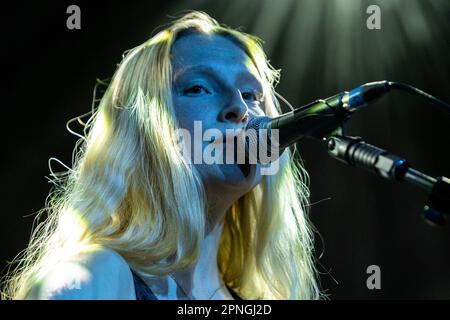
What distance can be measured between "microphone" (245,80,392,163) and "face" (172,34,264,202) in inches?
12.4

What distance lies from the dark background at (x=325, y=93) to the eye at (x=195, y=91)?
608 millimetres

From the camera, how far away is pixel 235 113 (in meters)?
1.62

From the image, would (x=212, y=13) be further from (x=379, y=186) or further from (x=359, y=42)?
(x=379, y=186)

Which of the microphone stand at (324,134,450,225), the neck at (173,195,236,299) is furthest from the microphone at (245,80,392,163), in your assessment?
the neck at (173,195,236,299)

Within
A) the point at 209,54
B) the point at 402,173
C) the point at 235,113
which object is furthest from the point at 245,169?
the point at 402,173

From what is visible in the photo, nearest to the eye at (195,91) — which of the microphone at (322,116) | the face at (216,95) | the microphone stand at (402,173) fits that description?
the face at (216,95)

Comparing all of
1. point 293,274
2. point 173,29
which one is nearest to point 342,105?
point 173,29

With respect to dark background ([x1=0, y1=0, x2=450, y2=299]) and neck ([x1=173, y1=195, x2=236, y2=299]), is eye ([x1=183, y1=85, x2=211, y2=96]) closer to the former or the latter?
neck ([x1=173, y1=195, x2=236, y2=299])

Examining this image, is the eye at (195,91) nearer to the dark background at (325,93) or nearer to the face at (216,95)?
the face at (216,95)

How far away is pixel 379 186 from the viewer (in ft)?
8.75

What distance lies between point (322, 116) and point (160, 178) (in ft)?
1.92

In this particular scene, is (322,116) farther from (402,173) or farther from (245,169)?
(245,169)

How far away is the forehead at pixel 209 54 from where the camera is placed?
173 cm
